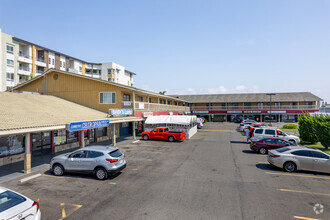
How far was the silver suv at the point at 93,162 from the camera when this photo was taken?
10.8 m

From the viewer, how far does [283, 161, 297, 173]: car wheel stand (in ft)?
40.5

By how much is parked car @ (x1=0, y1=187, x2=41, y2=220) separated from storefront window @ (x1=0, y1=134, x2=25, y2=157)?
32.0ft

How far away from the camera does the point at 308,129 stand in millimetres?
22109

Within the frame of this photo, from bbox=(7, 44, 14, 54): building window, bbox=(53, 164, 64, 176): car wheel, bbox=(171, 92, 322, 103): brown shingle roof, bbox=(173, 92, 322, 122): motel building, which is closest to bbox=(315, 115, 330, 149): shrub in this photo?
bbox=(53, 164, 64, 176): car wheel

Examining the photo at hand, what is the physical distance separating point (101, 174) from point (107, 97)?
1532 centimetres

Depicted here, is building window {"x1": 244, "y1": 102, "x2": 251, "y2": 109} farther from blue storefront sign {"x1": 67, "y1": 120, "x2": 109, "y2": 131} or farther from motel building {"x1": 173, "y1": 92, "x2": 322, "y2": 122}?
blue storefront sign {"x1": 67, "y1": 120, "x2": 109, "y2": 131}

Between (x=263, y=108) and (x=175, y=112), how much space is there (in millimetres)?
31200

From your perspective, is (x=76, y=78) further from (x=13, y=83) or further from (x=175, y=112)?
(x=13, y=83)

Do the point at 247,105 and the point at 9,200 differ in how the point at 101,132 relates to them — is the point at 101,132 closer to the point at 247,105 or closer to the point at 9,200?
the point at 9,200

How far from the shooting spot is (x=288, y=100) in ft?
186

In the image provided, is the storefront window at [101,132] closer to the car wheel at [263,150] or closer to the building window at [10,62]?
the car wheel at [263,150]

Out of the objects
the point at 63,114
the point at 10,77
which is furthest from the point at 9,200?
the point at 10,77

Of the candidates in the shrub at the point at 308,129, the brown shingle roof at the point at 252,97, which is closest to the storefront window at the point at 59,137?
the shrub at the point at 308,129

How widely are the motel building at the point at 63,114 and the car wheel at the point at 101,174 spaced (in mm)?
4242
